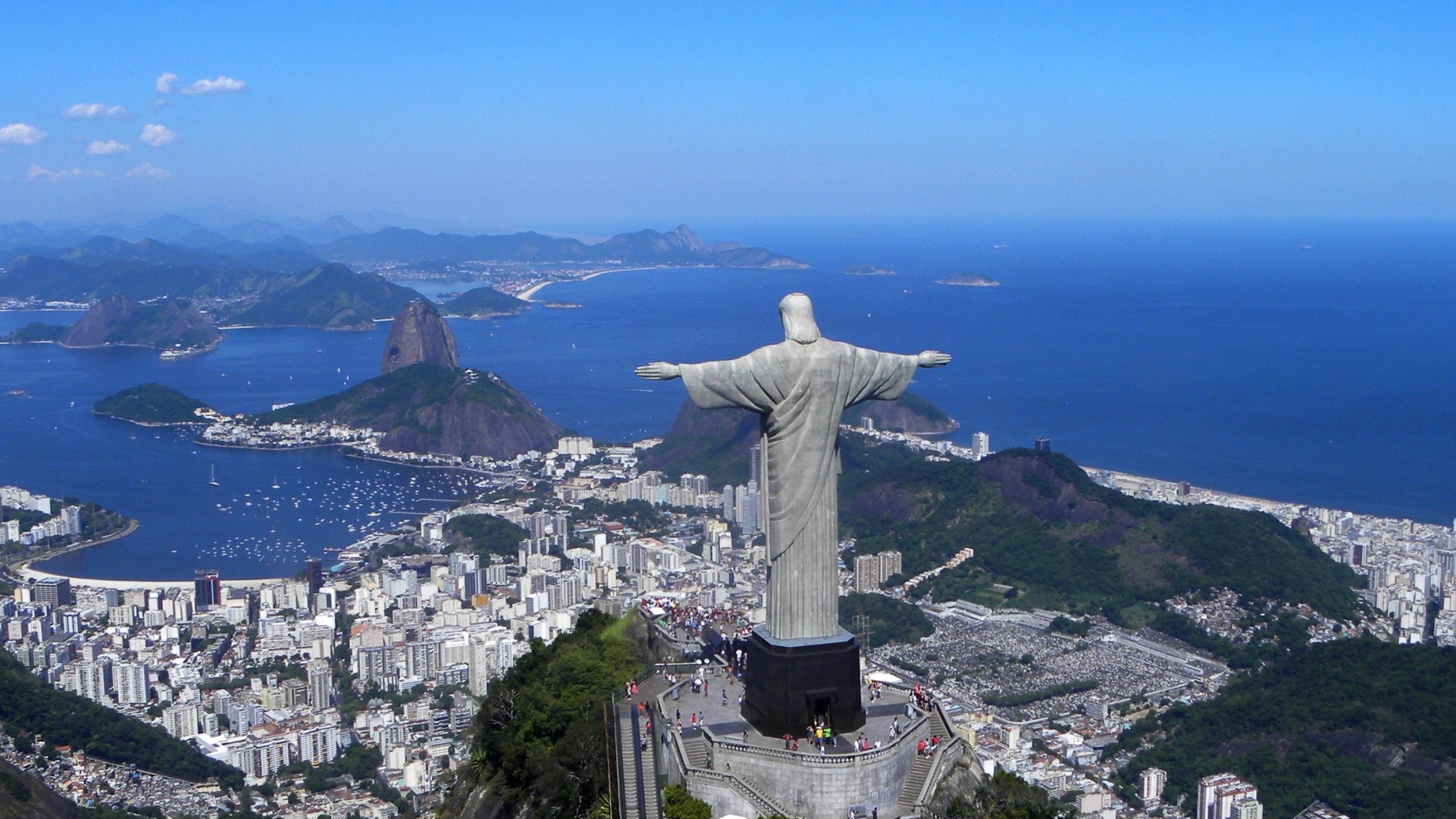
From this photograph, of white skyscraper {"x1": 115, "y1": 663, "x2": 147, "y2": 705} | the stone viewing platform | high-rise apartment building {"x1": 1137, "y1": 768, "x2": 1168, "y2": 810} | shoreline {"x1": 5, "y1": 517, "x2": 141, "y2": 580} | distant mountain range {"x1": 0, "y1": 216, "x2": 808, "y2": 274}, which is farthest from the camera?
distant mountain range {"x1": 0, "y1": 216, "x2": 808, "y2": 274}

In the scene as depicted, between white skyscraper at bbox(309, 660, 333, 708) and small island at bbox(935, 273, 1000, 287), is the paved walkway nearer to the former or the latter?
Result: white skyscraper at bbox(309, 660, 333, 708)

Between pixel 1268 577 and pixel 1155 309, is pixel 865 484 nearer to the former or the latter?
pixel 1268 577

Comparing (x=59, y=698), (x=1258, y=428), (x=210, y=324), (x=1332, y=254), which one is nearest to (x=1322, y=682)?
(x=59, y=698)

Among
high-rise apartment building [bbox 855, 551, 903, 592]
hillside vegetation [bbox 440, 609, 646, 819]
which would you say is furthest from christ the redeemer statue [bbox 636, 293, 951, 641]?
high-rise apartment building [bbox 855, 551, 903, 592]

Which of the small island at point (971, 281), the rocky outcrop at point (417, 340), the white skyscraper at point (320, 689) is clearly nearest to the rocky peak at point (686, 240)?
the small island at point (971, 281)

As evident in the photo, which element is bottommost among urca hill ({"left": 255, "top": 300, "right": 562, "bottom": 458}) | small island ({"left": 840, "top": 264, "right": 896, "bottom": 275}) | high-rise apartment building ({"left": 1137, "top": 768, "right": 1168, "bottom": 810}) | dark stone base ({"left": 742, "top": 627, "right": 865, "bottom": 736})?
high-rise apartment building ({"left": 1137, "top": 768, "right": 1168, "bottom": 810})

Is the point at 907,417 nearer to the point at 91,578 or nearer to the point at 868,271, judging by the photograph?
the point at 91,578
